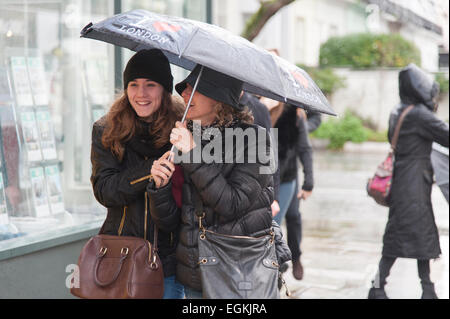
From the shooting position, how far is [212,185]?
2875 mm

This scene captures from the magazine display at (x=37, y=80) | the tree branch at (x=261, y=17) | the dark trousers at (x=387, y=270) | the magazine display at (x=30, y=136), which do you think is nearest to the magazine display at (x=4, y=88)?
the magazine display at (x=30, y=136)

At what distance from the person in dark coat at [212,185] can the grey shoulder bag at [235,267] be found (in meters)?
0.06

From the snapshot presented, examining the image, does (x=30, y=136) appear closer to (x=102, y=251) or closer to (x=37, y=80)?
(x=37, y=80)

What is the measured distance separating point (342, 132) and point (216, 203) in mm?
18938

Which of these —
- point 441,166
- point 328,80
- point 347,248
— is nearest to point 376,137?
point 328,80

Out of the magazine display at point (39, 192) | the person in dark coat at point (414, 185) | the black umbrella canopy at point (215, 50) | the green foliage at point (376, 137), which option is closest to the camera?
the black umbrella canopy at point (215, 50)

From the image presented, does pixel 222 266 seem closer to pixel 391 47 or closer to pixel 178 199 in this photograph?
pixel 178 199

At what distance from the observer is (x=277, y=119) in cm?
603

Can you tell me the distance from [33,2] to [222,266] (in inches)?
130

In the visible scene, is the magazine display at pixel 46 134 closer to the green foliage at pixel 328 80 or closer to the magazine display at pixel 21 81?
the magazine display at pixel 21 81

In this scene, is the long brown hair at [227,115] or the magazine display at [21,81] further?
the magazine display at [21,81]

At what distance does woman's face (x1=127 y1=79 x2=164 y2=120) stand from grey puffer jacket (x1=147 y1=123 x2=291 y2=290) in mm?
458

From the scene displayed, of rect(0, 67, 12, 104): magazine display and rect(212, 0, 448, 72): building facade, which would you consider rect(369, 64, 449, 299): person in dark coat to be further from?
rect(212, 0, 448, 72): building facade

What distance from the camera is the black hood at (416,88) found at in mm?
5748
